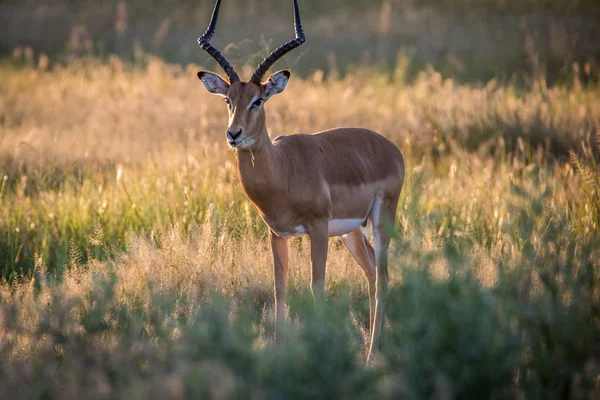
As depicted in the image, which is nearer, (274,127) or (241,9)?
(274,127)

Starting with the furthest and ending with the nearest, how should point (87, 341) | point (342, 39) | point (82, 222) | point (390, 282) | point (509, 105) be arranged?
point (342, 39) → point (509, 105) → point (82, 222) → point (390, 282) → point (87, 341)

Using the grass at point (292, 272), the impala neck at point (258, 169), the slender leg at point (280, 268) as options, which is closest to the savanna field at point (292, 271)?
the grass at point (292, 272)

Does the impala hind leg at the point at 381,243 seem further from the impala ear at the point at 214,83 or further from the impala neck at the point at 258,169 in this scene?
the impala ear at the point at 214,83

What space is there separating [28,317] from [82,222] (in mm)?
2737

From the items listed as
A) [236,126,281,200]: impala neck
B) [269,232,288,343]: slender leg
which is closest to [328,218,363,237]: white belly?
A: [269,232,288,343]: slender leg

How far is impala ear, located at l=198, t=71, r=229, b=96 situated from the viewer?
21.9ft

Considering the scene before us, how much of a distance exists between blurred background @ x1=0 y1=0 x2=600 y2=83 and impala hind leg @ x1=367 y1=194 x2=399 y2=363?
558 inches

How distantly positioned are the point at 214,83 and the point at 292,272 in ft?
6.89

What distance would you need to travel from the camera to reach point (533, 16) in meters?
29.5

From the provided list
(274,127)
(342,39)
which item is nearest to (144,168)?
(274,127)

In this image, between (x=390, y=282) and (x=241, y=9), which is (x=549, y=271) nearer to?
(x=390, y=282)

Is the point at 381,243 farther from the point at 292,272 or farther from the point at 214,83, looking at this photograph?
the point at 214,83

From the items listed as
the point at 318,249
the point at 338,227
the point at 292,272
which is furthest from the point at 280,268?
the point at 292,272

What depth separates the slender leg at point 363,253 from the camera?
744cm
